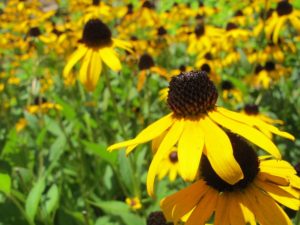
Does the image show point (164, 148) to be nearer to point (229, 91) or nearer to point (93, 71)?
point (93, 71)

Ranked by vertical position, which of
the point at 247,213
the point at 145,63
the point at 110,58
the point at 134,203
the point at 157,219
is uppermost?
the point at 110,58

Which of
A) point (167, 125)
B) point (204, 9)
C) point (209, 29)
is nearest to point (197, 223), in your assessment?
point (167, 125)

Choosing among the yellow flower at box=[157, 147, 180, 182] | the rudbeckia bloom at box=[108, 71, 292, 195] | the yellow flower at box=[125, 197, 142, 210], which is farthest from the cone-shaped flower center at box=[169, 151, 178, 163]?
the rudbeckia bloom at box=[108, 71, 292, 195]

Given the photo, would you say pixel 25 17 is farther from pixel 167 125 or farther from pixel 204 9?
pixel 167 125

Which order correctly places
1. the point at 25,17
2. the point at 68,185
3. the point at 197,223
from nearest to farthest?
the point at 197,223 → the point at 68,185 → the point at 25,17

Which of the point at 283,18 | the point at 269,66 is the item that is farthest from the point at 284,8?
the point at 269,66

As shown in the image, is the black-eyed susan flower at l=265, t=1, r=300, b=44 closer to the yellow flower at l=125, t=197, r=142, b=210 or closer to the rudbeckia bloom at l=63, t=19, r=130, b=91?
the rudbeckia bloom at l=63, t=19, r=130, b=91

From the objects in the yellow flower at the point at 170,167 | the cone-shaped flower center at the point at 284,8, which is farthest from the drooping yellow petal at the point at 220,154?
the cone-shaped flower center at the point at 284,8
